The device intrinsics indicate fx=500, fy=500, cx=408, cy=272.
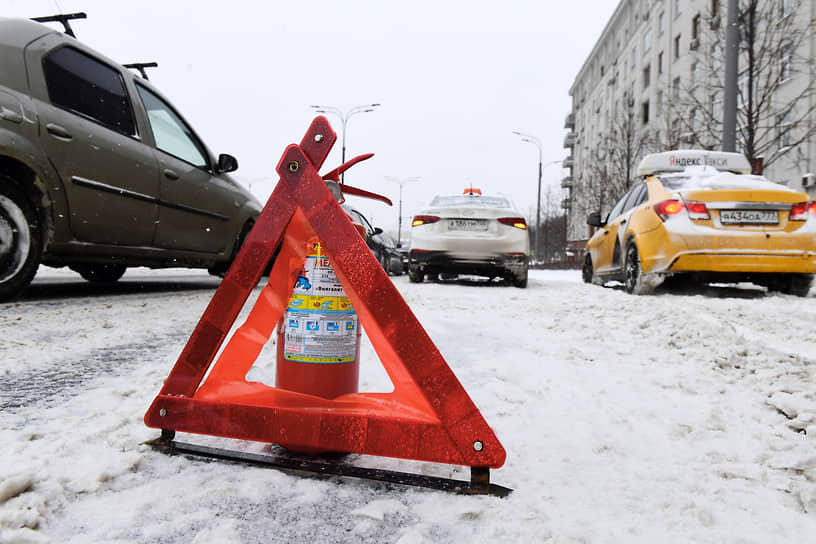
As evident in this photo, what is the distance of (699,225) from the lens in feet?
16.5

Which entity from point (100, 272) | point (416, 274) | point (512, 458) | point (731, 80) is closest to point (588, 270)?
point (416, 274)

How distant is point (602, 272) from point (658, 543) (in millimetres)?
6599

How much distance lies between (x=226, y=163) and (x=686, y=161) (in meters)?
5.70

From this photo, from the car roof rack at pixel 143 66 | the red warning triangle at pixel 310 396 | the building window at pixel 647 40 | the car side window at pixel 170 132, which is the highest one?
the building window at pixel 647 40

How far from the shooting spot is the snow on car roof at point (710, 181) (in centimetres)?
514

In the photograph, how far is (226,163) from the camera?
5.16 meters

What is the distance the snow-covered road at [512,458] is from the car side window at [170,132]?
7.74ft

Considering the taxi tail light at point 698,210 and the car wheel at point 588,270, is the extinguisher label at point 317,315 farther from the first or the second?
the car wheel at point 588,270

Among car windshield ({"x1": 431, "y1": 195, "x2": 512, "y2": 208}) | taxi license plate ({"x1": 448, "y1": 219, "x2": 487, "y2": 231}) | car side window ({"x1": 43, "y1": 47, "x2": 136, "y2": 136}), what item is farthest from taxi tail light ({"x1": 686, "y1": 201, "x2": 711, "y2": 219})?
car side window ({"x1": 43, "y1": 47, "x2": 136, "y2": 136})

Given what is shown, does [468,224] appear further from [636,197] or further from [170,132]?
[170,132]

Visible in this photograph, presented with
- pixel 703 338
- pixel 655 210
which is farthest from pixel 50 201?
pixel 655 210

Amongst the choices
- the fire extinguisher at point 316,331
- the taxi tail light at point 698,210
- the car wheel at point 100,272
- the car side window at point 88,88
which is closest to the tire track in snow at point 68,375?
the fire extinguisher at point 316,331

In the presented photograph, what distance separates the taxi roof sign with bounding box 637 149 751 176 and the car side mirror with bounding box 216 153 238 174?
198 inches

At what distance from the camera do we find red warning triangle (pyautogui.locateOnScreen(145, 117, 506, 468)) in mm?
1197
